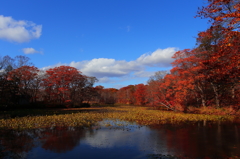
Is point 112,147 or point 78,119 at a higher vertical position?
point 78,119

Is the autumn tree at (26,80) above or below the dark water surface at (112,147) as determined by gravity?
above

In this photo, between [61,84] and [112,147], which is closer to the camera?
[112,147]

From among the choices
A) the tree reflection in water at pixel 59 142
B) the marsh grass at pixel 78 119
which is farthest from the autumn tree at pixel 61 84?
the tree reflection in water at pixel 59 142

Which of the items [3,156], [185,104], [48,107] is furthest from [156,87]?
[3,156]

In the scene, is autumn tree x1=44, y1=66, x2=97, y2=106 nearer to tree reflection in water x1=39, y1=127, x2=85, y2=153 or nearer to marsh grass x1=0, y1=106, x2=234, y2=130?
marsh grass x1=0, y1=106, x2=234, y2=130

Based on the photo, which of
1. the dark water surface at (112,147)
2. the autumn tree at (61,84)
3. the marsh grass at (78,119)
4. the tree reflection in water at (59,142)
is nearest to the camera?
the dark water surface at (112,147)

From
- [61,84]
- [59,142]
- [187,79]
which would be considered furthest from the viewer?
[61,84]

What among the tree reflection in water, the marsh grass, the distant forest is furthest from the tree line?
the tree reflection in water

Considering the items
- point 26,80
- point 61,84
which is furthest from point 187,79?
point 26,80

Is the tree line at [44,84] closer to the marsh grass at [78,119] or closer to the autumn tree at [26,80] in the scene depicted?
the autumn tree at [26,80]

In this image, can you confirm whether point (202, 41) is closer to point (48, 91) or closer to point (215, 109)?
point (215, 109)

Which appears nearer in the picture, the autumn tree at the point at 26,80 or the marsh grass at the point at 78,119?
the marsh grass at the point at 78,119

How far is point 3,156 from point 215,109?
22.0m

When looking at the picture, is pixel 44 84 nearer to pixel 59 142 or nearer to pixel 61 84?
pixel 61 84
